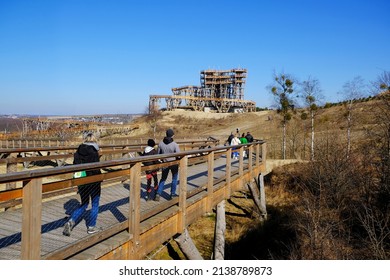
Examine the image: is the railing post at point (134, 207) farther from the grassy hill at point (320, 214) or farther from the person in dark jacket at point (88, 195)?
the grassy hill at point (320, 214)

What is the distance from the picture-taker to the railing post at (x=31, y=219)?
3.10 metres

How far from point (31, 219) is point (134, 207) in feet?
5.77

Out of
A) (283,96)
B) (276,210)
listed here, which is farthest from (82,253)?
(283,96)

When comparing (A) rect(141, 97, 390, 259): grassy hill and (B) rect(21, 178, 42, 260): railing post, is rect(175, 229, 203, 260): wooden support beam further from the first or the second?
(B) rect(21, 178, 42, 260): railing post

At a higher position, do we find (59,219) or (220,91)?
(220,91)

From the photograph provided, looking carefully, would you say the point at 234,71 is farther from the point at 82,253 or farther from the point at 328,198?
the point at 82,253

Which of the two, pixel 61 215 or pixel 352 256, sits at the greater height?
pixel 61 215

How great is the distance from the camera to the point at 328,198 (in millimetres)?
15586

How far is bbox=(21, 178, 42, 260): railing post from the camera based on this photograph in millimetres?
3102

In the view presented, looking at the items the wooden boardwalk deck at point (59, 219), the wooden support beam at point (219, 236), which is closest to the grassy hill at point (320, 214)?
the wooden support beam at point (219, 236)

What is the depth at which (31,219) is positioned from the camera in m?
3.13

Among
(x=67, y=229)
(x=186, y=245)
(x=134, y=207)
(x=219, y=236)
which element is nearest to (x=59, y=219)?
(x=67, y=229)

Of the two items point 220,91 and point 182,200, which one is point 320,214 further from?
point 220,91
